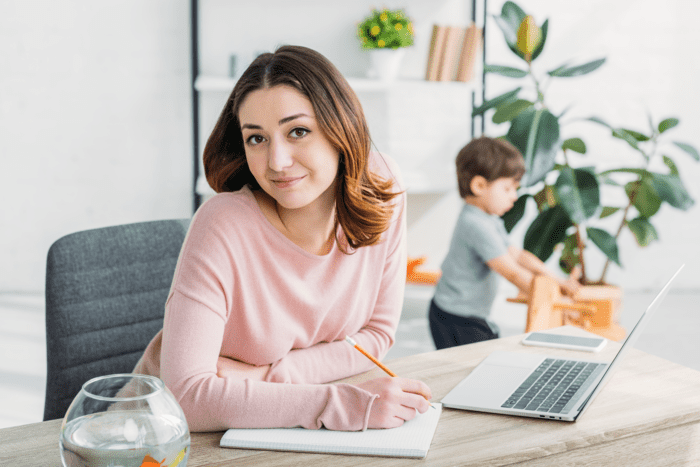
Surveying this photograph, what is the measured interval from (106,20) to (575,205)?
277cm

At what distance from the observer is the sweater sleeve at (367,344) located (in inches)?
46.4

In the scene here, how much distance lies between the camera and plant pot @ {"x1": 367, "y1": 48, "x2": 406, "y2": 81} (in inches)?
147

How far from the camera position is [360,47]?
3939mm

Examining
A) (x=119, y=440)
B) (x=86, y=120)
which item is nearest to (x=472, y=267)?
(x=119, y=440)

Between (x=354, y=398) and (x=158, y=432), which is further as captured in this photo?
(x=354, y=398)

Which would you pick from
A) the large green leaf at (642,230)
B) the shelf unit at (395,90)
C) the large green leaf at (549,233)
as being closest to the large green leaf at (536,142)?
the large green leaf at (549,233)

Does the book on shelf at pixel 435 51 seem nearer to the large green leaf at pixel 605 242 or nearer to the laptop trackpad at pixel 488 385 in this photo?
the large green leaf at pixel 605 242

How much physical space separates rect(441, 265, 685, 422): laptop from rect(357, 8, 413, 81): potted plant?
272cm

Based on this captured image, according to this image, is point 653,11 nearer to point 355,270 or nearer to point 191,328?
point 355,270

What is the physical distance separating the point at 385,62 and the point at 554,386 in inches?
114

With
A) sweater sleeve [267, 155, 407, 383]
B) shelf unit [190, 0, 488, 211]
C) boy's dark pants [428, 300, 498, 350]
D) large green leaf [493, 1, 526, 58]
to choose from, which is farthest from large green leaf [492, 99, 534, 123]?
sweater sleeve [267, 155, 407, 383]

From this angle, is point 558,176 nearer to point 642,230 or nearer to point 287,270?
point 642,230

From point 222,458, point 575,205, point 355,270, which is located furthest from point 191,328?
point 575,205

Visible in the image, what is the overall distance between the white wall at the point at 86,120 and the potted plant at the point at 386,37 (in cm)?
105
